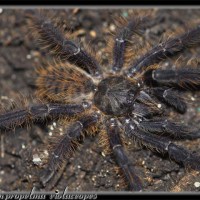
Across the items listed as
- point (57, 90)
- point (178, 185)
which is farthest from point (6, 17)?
point (178, 185)

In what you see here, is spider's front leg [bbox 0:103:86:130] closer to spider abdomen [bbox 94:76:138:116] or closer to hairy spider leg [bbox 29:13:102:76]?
spider abdomen [bbox 94:76:138:116]

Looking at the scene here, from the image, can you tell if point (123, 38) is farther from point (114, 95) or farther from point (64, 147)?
point (64, 147)

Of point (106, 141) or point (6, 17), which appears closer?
point (106, 141)

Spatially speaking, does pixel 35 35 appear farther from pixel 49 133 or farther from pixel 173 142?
pixel 173 142

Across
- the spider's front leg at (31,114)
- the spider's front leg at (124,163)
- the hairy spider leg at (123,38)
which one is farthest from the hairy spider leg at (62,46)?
the spider's front leg at (124,163)

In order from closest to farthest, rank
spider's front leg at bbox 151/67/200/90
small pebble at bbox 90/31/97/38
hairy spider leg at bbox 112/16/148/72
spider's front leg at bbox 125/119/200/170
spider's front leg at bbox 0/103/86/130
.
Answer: spider's front leg at bbox 125/119/200/170 < spider's front leg at bbox 151/67/200/90 < spider's front leg at bbox 0/103/86/130 < hairy spider leg at bbox 112/16/148/72 < small pebble at bbox 90/31/97/38

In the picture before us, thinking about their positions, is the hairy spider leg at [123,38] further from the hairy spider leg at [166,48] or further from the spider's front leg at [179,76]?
the spider's front leg at [179,76]

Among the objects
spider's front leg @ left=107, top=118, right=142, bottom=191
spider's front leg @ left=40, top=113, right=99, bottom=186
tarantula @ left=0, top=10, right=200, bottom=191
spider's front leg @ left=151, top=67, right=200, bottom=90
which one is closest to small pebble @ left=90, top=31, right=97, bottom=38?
tarantula @ left=0, top=10, right=200, bottom=191
